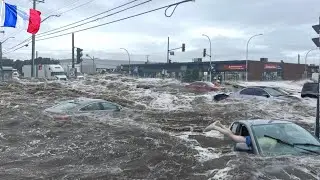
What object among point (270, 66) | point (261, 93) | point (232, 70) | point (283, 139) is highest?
point (270, 66)

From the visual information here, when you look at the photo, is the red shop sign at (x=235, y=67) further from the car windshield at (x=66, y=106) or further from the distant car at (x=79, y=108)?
the car windshield at (x=66, y=106)

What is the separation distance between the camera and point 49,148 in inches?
509

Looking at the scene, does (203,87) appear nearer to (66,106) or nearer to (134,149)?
(66,106)

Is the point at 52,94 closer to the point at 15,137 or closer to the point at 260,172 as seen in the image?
the point at 15,137

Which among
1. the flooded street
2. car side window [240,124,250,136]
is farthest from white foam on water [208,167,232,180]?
car side window [240,124,250,136]

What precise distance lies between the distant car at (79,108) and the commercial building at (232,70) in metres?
60.0

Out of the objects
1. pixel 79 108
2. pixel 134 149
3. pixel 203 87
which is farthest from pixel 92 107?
pixel 203 87

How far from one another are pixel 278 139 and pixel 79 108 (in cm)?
1028

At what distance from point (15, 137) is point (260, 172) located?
31.8 feet

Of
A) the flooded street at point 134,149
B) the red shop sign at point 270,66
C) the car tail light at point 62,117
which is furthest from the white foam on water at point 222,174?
the red shop sign at point 270,66

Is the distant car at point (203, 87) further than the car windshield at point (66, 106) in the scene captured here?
Yes

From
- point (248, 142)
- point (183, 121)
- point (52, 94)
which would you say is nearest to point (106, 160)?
point (248, 142)

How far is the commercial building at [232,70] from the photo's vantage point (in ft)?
282

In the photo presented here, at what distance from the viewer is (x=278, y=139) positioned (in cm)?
856
